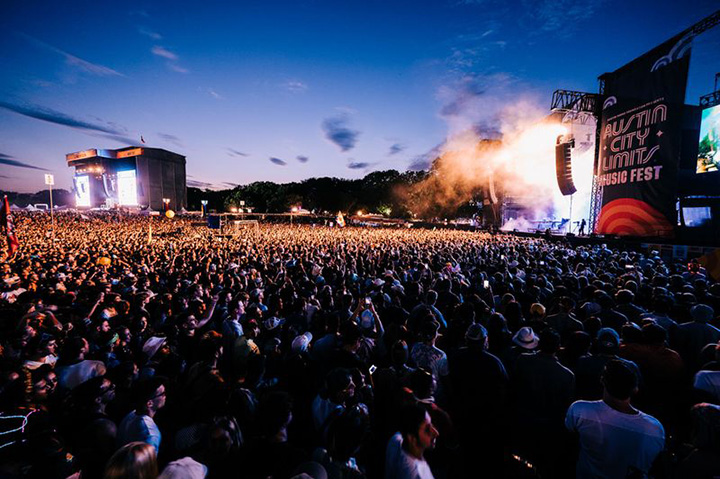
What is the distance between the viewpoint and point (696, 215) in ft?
61.0

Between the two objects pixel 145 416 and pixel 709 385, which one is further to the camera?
pixel 709 385

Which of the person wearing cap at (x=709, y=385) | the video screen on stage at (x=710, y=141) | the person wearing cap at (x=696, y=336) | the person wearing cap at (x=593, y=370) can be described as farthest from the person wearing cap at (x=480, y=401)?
the video screen on stage at (x=710, y=141)

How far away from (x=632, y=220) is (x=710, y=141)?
5892 mm

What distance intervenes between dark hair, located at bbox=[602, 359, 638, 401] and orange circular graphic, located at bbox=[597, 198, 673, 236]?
61.7 ft

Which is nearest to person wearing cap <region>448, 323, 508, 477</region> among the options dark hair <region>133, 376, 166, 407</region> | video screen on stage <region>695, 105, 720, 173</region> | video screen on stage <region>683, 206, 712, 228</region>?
dark hair <region>133, 376, 166, 407</region>

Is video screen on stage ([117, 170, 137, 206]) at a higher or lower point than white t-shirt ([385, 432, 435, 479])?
higher

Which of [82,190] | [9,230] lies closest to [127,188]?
[82,190]

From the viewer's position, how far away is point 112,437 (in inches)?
86.0

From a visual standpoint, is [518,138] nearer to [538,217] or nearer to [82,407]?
[538,217]

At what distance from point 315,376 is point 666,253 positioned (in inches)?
731

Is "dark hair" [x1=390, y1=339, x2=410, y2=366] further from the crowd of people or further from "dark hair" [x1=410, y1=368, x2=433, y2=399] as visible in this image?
"dark hair" [x1=410, y1=368, x2=433, y2=399]

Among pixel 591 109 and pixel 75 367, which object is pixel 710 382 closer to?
pixel 75 367

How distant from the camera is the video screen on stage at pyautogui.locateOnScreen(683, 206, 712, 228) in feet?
59.0

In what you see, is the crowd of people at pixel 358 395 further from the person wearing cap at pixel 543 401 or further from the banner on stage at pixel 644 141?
the banner on stage at pixel 644 141
